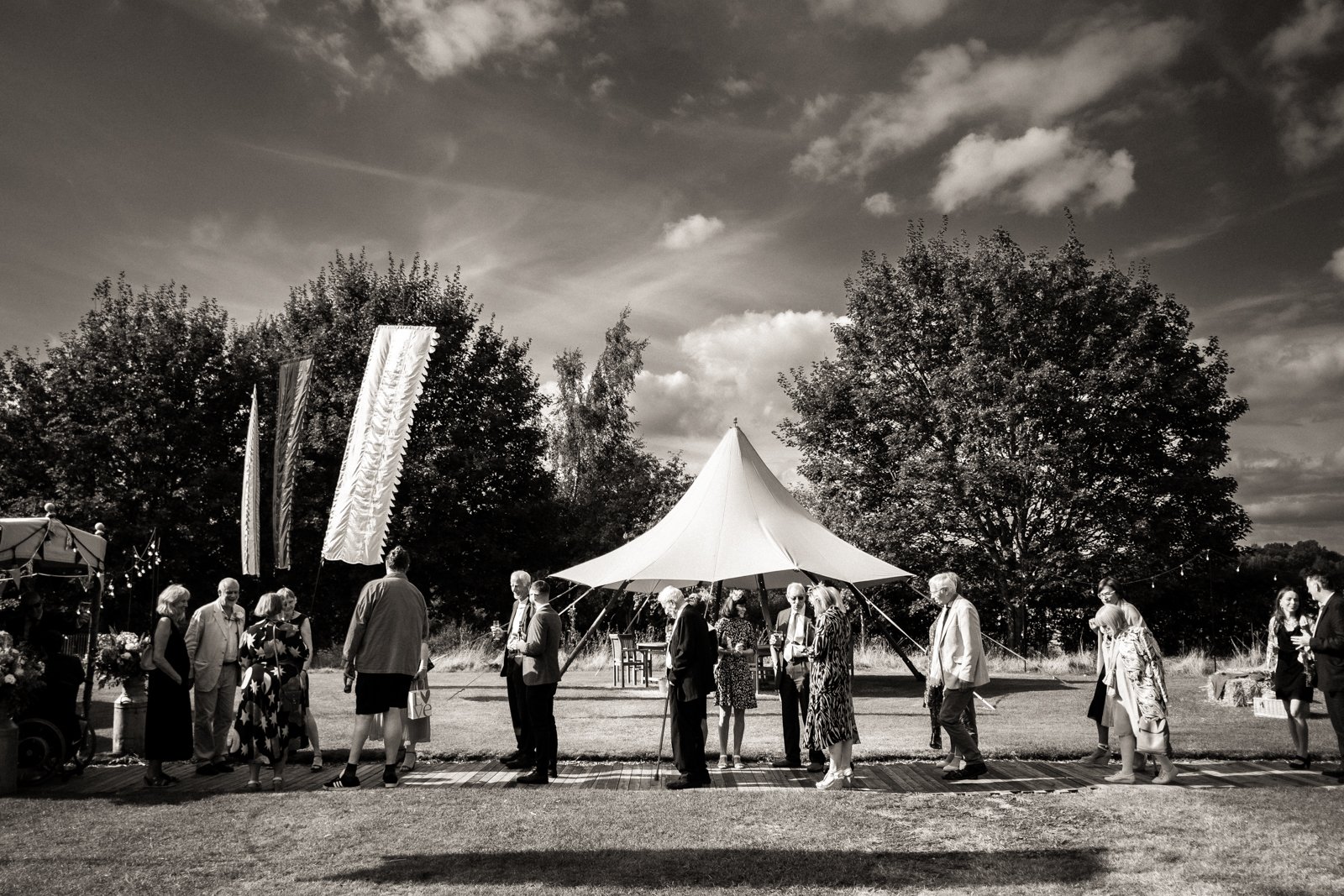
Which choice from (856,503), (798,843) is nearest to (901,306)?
(856,503)

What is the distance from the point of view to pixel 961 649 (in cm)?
704

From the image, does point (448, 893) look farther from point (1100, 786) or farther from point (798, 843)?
point (1100, 786)

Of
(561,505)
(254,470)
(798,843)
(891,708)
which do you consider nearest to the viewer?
(798,843)

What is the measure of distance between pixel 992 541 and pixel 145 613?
21.6 meters

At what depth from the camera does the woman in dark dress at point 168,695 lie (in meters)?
7.06

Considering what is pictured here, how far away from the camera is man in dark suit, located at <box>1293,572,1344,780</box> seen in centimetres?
718

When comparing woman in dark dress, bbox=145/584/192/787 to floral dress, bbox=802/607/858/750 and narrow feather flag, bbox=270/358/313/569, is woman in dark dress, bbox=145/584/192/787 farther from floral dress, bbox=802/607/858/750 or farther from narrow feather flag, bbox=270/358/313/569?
floral dress, bbox=802/607/858/750

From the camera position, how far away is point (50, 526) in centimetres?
753

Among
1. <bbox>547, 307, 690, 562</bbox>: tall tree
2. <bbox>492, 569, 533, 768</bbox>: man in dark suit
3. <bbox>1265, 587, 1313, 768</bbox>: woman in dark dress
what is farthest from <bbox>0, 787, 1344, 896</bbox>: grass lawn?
<bbox>547, 307, 690, 562</bbox>: tall tree

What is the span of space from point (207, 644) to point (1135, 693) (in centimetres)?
697

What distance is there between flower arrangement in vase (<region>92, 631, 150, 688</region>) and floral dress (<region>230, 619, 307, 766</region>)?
1467 mm

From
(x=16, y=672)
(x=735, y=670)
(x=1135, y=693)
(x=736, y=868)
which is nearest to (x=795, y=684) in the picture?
(x=735, y=670)

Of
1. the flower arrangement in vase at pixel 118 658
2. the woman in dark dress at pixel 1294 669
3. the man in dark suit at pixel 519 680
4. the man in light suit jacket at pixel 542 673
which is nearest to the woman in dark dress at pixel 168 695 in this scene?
the flower arrangement in vase at pixel 118 658

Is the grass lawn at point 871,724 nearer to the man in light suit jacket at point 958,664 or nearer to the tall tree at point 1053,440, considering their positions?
the man in light suit jacket at point 958,664
